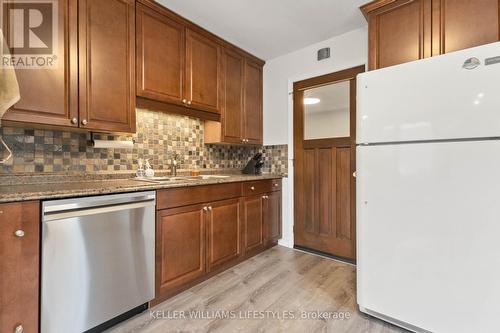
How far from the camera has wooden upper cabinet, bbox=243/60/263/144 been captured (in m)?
2.97

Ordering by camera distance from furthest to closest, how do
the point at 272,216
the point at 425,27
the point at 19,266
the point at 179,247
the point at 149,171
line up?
the point at 272,216, the point at 149,171, the point at 179,247, the point at 425,27, the point at 19,266

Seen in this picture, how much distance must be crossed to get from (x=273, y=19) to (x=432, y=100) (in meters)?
1.57

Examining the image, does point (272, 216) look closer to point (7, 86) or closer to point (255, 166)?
point (255, 166)

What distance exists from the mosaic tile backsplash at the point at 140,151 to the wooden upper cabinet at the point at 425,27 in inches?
59.4

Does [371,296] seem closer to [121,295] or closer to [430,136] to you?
[430,136]

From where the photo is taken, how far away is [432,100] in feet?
4.47

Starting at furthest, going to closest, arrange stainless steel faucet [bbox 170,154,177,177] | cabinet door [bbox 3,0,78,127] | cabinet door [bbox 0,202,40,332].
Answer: stainless steel faucet [bbox 170,154,177,177] → cabinet door [bbox 3,0,78,127] → cabinet door [bbox 0,202,40,332]

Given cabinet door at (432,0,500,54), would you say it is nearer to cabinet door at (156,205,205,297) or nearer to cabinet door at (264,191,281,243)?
cabinet door at (264,191,281,243)

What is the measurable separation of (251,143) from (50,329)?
2391 millimetres

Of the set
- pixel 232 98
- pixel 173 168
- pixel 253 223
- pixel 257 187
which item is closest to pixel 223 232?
pixel 253 223

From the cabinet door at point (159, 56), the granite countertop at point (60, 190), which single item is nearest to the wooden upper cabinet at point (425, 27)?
the cabinet door at point (159, 56)

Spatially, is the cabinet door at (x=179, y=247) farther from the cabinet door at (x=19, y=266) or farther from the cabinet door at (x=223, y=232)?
the cabinet door at (x=19, y=266)

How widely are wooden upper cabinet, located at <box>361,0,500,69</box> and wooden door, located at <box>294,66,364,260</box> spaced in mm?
575

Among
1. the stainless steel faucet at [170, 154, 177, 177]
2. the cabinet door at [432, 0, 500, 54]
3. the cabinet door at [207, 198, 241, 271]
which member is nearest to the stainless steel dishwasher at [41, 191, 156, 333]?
the cabinet door at [207, 198, 241, 271]
